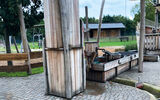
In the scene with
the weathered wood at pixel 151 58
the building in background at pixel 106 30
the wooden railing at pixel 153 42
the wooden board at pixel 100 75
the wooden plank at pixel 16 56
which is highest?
the building in background at pixel 106 30

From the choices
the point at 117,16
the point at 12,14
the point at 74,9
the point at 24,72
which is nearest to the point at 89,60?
the point at 74,9

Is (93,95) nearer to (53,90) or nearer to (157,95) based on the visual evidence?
(53,90)

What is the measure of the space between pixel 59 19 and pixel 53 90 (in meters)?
1.96

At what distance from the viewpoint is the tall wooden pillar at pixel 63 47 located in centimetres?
346

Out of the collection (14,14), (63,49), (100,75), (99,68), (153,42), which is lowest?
(100,75)

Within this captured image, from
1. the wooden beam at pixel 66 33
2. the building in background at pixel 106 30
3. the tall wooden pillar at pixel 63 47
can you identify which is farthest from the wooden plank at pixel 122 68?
the building in background at pixel 106 30

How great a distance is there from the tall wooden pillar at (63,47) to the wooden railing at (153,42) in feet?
25.3

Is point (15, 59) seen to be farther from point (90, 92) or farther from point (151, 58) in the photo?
point (151, 58)

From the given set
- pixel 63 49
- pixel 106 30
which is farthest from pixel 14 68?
pixel 106 30

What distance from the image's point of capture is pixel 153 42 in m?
9.75

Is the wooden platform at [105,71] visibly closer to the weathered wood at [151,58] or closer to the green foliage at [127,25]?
the weathered wood at [151,58]

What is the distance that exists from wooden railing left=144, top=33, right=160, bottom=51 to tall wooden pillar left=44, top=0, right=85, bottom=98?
770 cm

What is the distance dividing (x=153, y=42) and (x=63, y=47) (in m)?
8.39

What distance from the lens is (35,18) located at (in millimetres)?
7594
